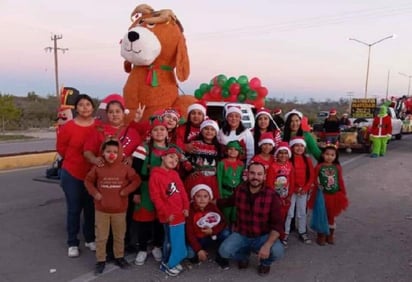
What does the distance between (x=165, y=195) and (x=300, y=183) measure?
5.94 feet

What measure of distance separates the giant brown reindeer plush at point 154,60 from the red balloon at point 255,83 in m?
4.49

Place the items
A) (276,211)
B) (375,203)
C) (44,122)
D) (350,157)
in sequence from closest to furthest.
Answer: (276,211) < (375,203) < (350,157) < (44,122)

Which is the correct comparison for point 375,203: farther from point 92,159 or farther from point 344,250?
point 92,159

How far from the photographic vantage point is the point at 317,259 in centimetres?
453

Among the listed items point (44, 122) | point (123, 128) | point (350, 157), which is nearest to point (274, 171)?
point (123, 128)

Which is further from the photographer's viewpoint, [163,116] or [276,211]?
[163,116]

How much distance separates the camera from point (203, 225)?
4309 millimetres

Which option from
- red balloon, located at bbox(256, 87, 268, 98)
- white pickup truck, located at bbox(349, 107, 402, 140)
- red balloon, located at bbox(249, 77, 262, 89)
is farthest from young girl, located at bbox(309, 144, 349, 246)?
white pickup truck, located at bbox(349, 107, 402, 140)

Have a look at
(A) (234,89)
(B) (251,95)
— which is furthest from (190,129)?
(B) (251,95)

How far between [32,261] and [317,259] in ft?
9.89

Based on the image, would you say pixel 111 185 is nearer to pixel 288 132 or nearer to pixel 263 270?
pixel 263 270

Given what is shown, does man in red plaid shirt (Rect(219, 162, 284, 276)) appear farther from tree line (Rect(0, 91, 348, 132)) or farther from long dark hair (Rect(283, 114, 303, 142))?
tree line (Rect(0, 91, 348, 132))

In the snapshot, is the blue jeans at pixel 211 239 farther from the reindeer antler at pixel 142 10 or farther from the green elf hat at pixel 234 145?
the reindeer antler at pixel 142 10

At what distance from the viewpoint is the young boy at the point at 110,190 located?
4.03m
